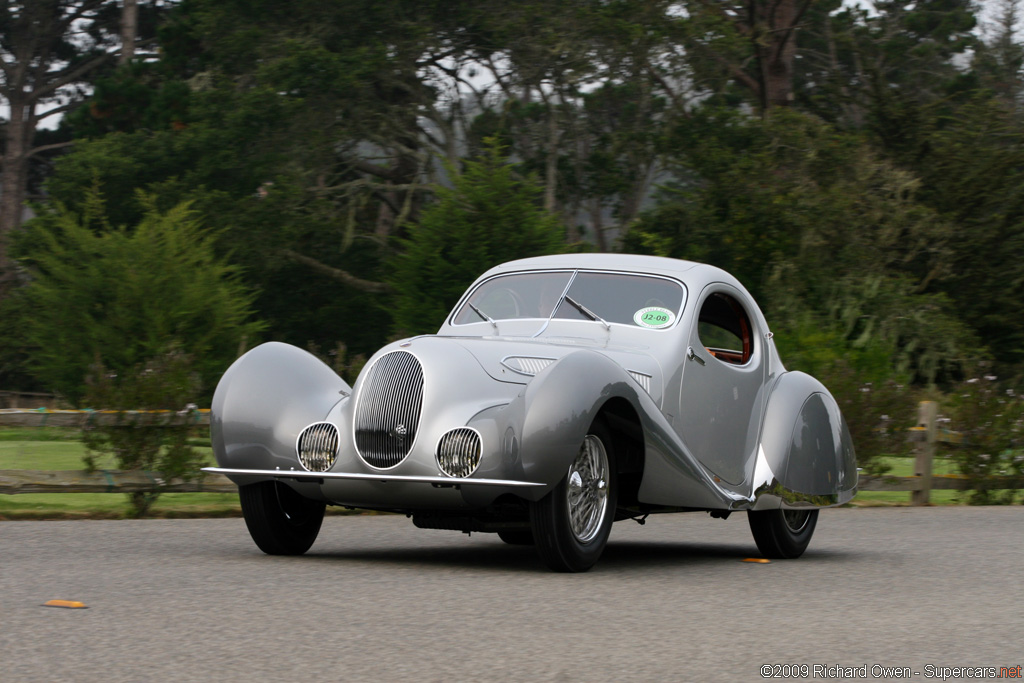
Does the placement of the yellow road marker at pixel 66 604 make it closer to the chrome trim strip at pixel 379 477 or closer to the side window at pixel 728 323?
the chrome trim strip at pixel 379 477

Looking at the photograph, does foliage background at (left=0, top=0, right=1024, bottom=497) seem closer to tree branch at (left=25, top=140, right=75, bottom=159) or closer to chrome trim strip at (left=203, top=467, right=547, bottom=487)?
tree branch at (left=25, top=140, right=75, bottom=159)

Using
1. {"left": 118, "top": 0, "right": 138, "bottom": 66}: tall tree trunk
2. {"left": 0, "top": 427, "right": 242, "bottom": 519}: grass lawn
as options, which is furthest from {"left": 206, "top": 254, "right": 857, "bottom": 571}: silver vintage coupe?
{"left": 118, "top": 0, "right": 138, "bottom": 66}: tall tree trunk

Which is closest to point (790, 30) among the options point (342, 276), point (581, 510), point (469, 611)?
point (342, 276)

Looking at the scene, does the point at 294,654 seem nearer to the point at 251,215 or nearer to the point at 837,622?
the point at 837,622

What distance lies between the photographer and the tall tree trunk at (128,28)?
45719mm

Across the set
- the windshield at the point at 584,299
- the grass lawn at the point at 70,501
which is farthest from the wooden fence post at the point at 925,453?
the grass lawn at the point at 70,501

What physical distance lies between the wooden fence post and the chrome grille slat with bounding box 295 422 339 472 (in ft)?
32.0

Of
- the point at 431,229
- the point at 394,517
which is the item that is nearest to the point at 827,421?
the point at 394,517

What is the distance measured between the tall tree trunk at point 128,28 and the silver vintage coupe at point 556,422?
131ft

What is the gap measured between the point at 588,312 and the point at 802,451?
1.71m

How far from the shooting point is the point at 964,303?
33.5 metres

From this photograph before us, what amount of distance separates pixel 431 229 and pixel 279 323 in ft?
33.4

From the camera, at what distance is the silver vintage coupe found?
6711 millimetres

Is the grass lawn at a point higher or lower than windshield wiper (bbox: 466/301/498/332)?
lower
